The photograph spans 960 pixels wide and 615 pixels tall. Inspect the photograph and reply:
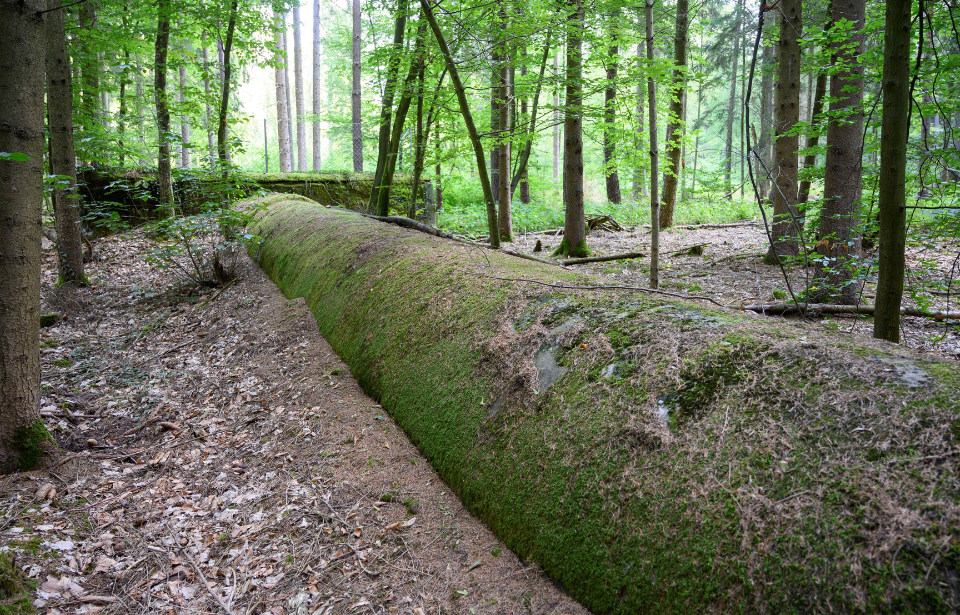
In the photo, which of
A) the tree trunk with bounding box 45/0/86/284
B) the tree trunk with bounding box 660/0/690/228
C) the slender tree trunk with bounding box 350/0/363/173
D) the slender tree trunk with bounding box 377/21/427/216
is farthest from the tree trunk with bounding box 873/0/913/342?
the slender tree trunk with bounding box 350/0/363/173

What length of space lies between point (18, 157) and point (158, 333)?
4.42 metres

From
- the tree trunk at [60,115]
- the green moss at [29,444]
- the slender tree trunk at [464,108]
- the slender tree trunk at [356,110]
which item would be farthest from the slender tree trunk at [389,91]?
the slender tree trunk at [356,110]

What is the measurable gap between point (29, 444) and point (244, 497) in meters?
1.31

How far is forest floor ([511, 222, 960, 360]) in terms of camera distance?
406 centimetres

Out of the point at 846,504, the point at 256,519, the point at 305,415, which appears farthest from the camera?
the point at 305,415

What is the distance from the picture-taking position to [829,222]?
18.2 feet

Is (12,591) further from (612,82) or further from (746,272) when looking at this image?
(746,272)

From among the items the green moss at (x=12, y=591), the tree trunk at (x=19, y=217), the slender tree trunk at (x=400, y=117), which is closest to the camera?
the green moss at (x=12, y=591)

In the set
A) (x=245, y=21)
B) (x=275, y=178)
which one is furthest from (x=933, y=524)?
(x=275, y=178)

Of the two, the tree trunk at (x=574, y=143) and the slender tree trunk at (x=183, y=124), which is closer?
the tree trunk at (x=574, y=143)

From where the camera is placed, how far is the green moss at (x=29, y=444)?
2863 millimetres

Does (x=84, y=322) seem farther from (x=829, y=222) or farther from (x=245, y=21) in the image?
(x=829, y=222)

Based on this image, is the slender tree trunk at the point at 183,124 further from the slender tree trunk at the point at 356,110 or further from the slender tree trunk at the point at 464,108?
the slender tree trunk at the point at 356,110

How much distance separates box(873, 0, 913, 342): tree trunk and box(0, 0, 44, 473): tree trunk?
4.39 metres
